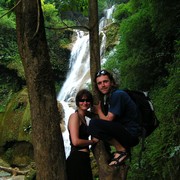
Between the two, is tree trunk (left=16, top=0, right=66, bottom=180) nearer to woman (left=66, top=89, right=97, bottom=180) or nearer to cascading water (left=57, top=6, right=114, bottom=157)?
woman (left=66, top=89, right=97, bottom=180)

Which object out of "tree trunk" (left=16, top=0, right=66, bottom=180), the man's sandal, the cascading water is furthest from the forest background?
the cascading water

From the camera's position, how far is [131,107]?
2922mm

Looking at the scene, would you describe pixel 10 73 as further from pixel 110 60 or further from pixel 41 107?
pixel 41 107

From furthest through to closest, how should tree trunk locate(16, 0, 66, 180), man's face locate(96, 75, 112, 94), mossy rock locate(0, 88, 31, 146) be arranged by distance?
1. mossy rock locate(0, 88, 31, 146)
2. man's face locate(96, 75, 112, 94)
3. tree trunk locate(16, 0, 66, 180)

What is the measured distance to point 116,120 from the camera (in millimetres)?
3043

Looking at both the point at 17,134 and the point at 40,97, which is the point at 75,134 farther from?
the point at 17,134

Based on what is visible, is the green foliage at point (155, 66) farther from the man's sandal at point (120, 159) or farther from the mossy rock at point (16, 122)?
the mossy rock at point (16, 122)

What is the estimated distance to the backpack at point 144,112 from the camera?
9.87ft

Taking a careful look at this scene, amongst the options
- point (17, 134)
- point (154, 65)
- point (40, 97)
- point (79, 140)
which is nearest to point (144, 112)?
point (79, 140)

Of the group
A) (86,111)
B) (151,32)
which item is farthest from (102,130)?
(151,32)

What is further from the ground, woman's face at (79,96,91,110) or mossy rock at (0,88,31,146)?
woman's face at (79,96,91,110)

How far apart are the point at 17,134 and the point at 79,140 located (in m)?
10.4

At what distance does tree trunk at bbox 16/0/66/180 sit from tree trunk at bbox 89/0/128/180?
1.20 ft

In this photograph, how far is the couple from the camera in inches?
115
